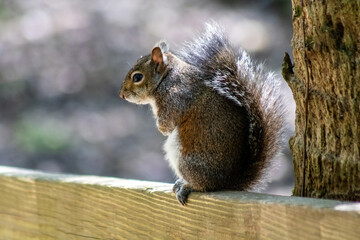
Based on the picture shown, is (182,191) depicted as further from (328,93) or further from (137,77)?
(137,77)

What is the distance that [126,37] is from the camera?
5164 millimetres

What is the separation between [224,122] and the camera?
1729 millimetres

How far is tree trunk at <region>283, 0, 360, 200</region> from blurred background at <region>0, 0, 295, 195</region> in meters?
2.52

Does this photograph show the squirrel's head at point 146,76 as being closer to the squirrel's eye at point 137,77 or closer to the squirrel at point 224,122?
the squirrel's eye at point 137,77

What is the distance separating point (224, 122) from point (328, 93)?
508mm

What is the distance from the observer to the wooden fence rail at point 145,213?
3.69 ft

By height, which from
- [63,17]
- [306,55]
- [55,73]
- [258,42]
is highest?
[306,55]

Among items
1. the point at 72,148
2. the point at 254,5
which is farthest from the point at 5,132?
the point at 254,5

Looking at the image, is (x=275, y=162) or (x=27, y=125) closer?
(x=275, y=162)

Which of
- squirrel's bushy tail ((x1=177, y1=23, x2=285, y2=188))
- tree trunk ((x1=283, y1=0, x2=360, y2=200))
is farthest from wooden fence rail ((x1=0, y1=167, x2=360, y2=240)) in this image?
squirrel's bushy tail ((x1=177, y1=23, x2=285, y2=188))

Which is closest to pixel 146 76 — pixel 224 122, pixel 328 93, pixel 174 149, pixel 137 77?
pixel 137 77

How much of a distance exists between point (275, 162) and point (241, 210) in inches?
18.3

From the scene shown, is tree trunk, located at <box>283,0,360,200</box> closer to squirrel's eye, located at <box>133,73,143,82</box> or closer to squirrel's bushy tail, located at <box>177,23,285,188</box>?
squirrel's bushy tail, located at <box>177,23,285,188</box>

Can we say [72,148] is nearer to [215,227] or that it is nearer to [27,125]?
[27,125]
